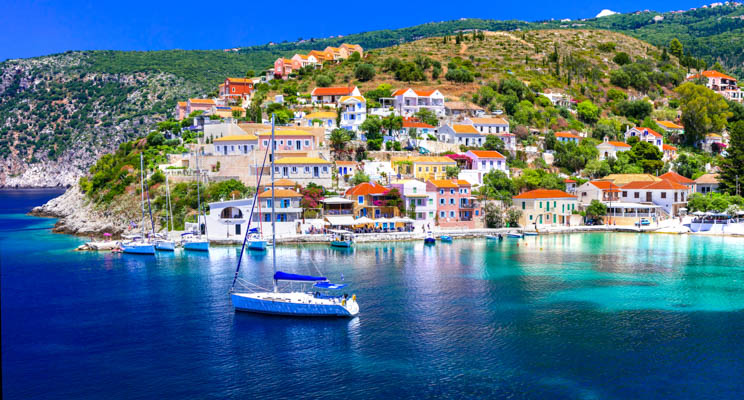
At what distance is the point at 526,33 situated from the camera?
151 meters

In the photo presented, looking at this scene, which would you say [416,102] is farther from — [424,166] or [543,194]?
[543,194]

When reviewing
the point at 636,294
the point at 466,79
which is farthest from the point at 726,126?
the point at 636,294

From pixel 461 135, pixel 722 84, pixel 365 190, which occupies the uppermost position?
pixel 722 84

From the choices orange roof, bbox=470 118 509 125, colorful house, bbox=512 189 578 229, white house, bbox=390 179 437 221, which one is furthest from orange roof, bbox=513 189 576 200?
orange roof, bbox=470 118 509 125

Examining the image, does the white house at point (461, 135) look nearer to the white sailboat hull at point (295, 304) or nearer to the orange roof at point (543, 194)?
the orange roof at point (543, 194)

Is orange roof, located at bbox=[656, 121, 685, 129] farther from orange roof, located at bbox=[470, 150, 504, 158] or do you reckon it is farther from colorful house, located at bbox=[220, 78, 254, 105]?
colorful house, located at bbox=[220, 78, 254, 105]

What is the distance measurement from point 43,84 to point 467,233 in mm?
147797

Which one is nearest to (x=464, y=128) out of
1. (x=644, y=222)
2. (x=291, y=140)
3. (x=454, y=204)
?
(x=454, y=204)

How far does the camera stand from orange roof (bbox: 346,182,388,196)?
63500mm

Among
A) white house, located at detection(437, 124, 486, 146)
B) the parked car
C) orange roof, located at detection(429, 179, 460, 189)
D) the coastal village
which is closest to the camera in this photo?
the coastal village

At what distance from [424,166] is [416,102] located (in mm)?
24470

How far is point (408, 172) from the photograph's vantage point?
7219 centimetres

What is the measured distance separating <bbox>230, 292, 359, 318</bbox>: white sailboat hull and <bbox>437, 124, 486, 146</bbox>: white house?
5373 centimetres

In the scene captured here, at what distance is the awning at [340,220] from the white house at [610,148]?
42131 mm
